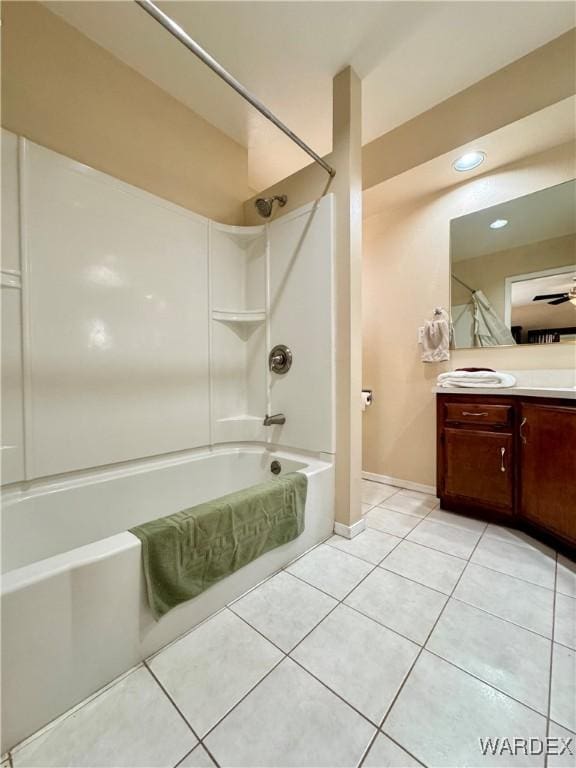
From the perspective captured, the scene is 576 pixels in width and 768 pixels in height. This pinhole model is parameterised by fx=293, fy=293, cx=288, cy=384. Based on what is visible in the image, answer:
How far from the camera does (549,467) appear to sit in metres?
1.50

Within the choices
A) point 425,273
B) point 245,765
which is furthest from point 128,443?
point 425,273

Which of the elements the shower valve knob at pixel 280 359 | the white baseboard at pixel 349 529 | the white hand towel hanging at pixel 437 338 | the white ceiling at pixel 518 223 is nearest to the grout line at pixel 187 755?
the white baseboard at pixel 349 529

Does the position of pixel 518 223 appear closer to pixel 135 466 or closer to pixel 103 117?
pixel 103 117

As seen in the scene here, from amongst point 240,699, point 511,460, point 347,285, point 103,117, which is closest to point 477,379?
point 511,460

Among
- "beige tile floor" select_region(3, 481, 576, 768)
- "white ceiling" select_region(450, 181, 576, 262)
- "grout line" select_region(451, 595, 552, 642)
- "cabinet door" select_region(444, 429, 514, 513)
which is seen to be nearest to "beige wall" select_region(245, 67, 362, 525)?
"beige tile floor" select_region(3, 481, 576, 768)

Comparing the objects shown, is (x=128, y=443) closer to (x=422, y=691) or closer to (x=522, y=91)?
(x=422, y=691)

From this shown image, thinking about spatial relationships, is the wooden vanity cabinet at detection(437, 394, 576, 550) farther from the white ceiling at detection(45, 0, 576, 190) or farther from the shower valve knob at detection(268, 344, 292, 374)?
the white ceiling at detection(45, 0, 576, 190)

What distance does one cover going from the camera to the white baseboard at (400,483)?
2287 millimetres

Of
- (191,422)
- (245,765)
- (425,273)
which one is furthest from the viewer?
(425,273)

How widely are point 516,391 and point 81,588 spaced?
2.13 meters

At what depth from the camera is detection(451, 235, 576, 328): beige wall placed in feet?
5.92

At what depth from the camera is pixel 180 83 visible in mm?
1789

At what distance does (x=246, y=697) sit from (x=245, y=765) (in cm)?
15

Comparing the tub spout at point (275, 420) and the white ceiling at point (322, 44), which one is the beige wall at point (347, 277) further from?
the tub spout at point (275, 420)
